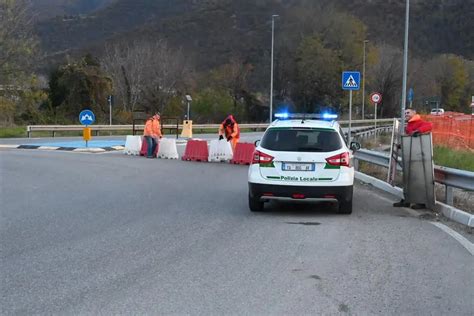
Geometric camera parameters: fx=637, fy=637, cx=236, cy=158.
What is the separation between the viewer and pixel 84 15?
371 feet

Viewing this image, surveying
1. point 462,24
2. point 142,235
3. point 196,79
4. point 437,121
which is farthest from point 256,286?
point 462,24

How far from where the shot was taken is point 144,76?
6519 centimetres

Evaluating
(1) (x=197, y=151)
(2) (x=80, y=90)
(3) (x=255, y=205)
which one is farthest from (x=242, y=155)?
(2) (x=80, y=90)

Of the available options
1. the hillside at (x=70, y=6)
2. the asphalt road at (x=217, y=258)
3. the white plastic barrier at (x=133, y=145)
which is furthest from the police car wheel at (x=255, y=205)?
the hillside at (x=70, y=6)

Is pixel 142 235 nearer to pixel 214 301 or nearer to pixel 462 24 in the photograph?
pixel 214 301

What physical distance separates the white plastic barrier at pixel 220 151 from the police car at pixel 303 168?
35.6 ft

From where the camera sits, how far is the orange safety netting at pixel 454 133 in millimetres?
27625

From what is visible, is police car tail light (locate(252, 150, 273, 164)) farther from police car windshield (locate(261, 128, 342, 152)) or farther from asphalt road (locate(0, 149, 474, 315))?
asphalt road (locate(0, 149, 474, 315))

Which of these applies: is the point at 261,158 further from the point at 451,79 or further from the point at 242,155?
the point at 451,79

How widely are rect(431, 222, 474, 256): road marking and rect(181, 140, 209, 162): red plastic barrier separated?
12996mm

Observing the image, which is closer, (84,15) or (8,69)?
(8,69)

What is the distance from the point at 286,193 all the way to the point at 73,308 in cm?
555

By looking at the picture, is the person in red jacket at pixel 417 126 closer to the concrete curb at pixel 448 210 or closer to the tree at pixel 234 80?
the concrete curb at pixel 448 210

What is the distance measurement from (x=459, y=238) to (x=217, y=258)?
366cm
